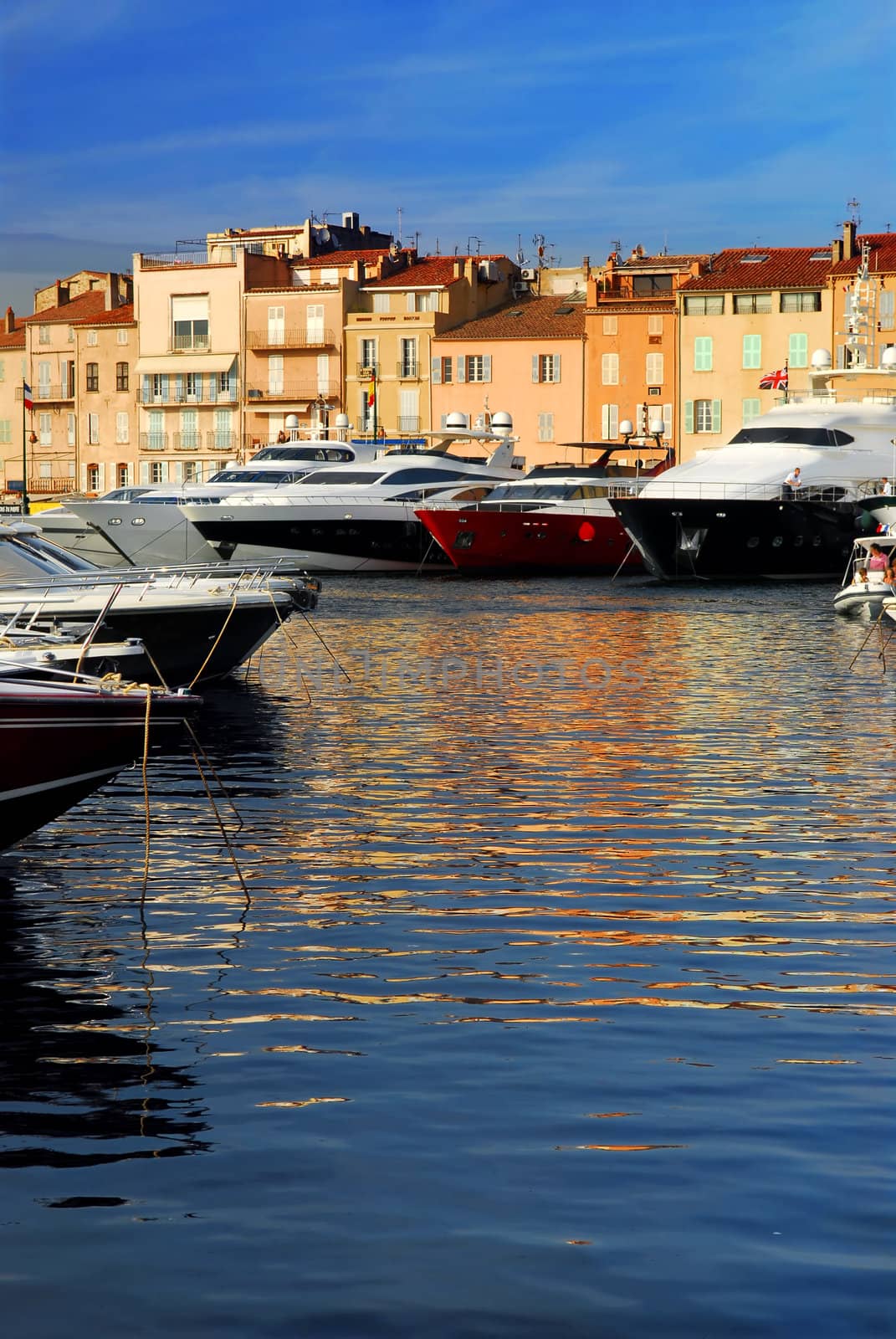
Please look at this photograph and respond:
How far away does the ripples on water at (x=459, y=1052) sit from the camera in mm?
5859

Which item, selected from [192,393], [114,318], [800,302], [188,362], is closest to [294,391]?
[192,393]

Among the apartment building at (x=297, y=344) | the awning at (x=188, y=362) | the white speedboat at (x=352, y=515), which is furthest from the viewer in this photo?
the awning at (x=188, y=362)

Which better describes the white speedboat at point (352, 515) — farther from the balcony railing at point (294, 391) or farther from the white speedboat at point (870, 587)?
the balcony railing at point (294, 391)

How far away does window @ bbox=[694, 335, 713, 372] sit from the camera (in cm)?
8050

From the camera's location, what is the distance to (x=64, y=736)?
10961 millimetres

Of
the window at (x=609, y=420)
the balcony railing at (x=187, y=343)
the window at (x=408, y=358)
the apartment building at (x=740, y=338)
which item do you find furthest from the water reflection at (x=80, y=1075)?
the balcony railing at (x=187, y=343)

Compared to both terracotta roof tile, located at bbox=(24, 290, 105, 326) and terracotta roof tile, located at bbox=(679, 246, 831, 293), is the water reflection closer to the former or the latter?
terracotta roof tile, located at bbox=(679, 246, 831, 293)

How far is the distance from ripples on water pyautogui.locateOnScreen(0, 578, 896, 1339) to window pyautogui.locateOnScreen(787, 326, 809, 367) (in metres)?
65.1

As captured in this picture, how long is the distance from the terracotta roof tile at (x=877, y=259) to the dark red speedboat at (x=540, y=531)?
2804 centimetres

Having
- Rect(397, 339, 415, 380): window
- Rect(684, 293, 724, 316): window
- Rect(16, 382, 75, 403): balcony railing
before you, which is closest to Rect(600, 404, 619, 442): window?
Rect(684, 293, 724, 316): window

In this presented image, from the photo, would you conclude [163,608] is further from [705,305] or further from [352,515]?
[705,305]

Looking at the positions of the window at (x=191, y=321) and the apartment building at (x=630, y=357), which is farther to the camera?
the window at (x=191, y=321)

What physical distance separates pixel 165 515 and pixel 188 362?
1554 inches

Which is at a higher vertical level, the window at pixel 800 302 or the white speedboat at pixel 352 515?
the window at pixel 800 302
